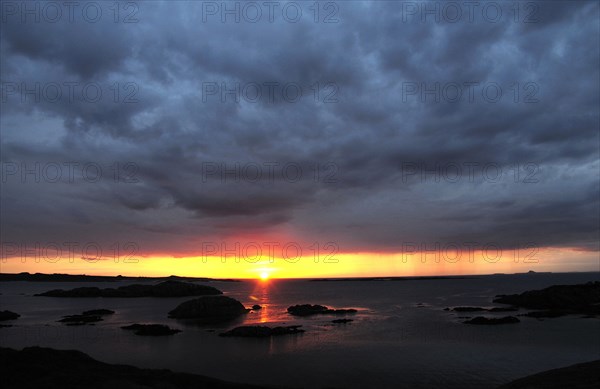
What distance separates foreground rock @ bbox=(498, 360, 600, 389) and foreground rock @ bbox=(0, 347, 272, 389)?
19.8 meters

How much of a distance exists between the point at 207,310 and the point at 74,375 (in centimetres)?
6689

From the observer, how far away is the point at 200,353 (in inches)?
1939

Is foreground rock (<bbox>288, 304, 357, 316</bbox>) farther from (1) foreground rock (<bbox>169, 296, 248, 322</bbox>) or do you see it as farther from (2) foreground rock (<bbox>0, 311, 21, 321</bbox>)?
(2) foreground rock (<bbox>0, 311, 21, 321</bbox>)

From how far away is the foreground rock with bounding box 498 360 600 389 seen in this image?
26.8 m

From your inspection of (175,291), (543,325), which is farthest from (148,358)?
(175,291)

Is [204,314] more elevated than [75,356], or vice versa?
[75,356]

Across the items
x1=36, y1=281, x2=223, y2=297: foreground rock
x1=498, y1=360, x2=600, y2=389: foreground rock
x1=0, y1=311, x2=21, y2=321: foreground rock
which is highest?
x1=498, y1=360, x2=600, y2=389: foreground rock

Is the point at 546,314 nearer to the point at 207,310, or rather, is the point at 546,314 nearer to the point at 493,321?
the point at 493,321

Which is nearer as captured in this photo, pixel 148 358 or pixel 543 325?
pixel 148 358

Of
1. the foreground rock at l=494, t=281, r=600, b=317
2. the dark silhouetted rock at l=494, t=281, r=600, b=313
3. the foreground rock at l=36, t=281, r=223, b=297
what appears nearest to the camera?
the foreground rock at l=494, t=281, r=600, b=317

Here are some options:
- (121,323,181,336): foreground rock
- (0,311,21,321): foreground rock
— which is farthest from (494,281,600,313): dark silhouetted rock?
(0,311,21,321): foreground rock

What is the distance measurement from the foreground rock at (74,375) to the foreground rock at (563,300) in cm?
8383

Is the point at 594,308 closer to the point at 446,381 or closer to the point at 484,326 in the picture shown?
the point at 484,326

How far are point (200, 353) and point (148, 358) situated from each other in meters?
5.96
